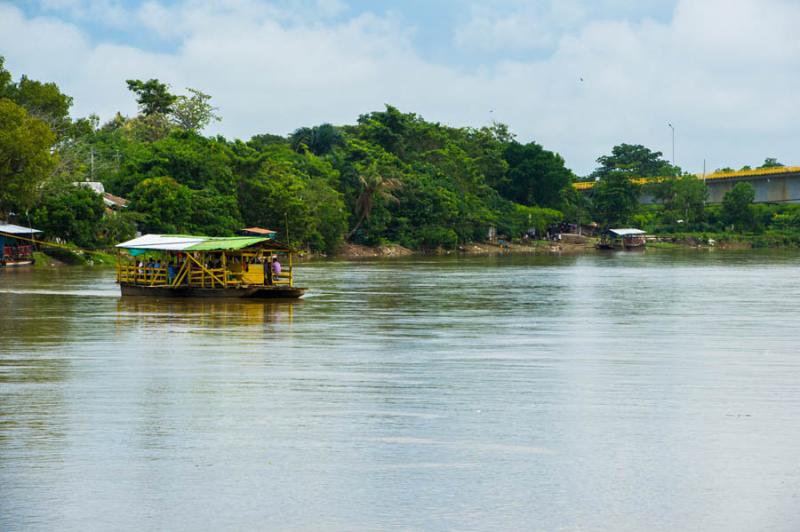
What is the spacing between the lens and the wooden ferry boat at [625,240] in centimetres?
11515

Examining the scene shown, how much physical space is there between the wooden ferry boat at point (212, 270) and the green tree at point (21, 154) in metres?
22.5

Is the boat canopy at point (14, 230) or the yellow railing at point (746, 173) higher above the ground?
the yellow railing at point (746, 173)

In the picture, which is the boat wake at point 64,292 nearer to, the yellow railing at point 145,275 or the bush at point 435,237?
the yellow railing at point 145,275

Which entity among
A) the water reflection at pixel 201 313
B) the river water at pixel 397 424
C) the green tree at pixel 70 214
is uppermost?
the green tree at pixel 70 214

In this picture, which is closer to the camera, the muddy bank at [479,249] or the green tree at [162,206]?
the green tree at [162,206]

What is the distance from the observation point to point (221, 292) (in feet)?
113

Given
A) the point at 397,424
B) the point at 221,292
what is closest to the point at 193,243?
the point at 221,292

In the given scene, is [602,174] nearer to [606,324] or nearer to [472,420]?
[606,324]

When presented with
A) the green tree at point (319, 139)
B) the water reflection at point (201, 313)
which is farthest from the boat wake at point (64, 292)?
the green tree at point (319, 139)

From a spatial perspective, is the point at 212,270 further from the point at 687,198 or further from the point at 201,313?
the point at 687,198

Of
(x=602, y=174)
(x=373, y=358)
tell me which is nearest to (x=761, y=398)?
(x=373, y=358)

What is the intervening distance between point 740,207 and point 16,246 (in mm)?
85507

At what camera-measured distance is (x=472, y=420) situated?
1316 cm

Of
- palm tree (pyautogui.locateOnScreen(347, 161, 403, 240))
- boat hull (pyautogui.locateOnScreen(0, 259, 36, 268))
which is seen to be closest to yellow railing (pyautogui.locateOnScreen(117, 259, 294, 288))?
boat hull (pyautogui.locateOnScreen(0, 259, 36, 268))
